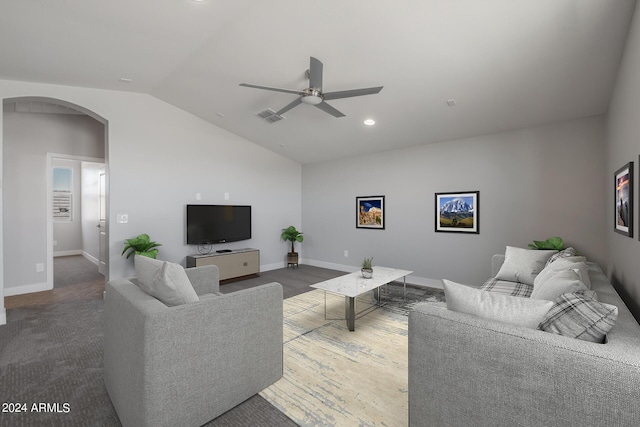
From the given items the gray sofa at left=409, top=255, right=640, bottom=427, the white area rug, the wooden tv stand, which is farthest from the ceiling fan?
the wooden tv stand

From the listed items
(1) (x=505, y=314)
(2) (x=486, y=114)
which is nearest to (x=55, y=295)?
(1) (x=505, y=314)

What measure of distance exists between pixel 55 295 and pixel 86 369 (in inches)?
119

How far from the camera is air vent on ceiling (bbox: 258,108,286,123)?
4.52 m

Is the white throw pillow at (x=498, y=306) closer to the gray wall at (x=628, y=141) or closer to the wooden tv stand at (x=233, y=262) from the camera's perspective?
the gray wall at (x=628, y=141)

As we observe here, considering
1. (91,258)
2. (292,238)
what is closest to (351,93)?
(292,238)

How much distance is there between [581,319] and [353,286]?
2299mm

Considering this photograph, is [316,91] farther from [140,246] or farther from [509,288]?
[140,246]

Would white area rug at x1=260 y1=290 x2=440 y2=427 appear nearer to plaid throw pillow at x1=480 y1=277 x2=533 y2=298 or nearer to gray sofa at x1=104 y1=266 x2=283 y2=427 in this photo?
gray sofa at x1=104 y1=266 x2=283 y2=427

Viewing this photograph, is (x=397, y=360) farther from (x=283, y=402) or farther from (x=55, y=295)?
(x=55, y=295)

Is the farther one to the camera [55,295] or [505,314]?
[55,295]

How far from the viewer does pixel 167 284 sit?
180 centimetres

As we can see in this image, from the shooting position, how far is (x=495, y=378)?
1.18 m

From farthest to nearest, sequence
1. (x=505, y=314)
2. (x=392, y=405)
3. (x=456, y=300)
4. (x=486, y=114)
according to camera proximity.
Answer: (x=486, y=114)
(x=392, y=405)
(x=456, y=300)
(x=505, y=314)

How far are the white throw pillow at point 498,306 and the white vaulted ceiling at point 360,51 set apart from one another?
2.28 m
